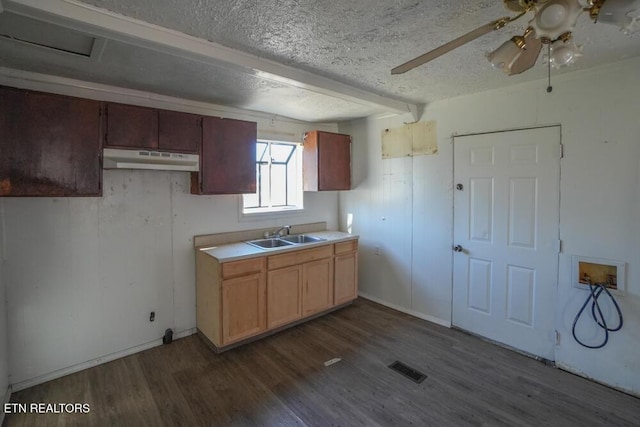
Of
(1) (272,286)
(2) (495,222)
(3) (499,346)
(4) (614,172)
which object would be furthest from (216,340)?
(4) (614,172)

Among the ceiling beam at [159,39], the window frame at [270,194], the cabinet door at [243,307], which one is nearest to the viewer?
the ceiling beam at [159,39]

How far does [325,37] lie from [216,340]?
259 cm

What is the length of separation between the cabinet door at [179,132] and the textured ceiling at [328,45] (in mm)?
249

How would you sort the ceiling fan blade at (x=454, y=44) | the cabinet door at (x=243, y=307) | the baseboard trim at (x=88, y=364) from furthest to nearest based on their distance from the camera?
the cabinet door at (x=243, y=307)
the baseboard trim at (x=88, y=364)
the ceiling fan blade at (x=454, y=44)

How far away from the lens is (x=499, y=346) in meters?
2.96

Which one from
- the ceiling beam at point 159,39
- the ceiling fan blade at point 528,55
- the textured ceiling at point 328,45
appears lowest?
the ceiling fan blade at point 528,55

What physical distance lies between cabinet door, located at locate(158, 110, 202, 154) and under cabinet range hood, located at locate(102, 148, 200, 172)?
7cm

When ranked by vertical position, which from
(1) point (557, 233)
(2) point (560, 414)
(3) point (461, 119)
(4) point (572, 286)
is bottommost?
(2) point (560, 414)

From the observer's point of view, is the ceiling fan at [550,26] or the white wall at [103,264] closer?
the ceiling fan at [550,26]

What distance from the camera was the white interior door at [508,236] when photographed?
2.67 m

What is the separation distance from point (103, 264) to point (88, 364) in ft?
2.73

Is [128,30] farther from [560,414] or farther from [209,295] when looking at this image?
[560,414]
